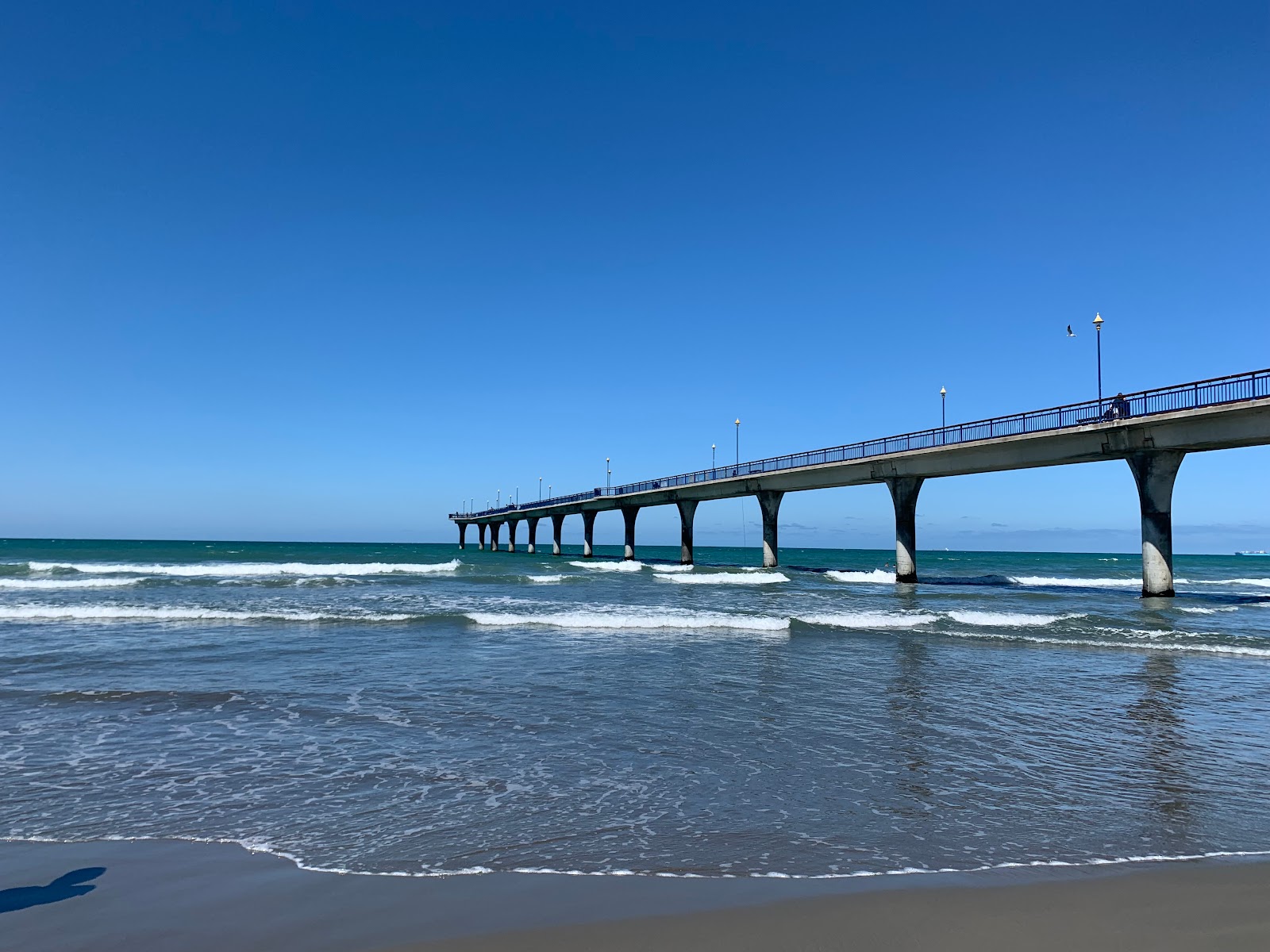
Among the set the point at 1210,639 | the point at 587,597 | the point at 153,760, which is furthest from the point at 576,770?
the point at 587,597

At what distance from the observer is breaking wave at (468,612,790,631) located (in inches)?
783

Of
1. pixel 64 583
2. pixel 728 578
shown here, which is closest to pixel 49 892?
pixel 64 583

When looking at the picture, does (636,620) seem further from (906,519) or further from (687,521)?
(687,521)

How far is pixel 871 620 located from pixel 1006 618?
4683 mm

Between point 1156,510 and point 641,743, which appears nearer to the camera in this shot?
point 641,743

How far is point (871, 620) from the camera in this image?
21.9 m

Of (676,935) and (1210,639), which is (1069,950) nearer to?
(676,935)

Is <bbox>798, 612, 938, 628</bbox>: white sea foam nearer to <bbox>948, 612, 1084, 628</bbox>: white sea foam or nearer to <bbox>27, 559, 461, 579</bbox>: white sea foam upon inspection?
<bbox>948, 612, 1084, 628</bbox>: white sea foam

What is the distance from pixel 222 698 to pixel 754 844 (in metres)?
8.31

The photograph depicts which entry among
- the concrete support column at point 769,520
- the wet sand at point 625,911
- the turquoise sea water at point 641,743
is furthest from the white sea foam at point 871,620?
the concrete support column at point 769,520

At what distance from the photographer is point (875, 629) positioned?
64.9ft

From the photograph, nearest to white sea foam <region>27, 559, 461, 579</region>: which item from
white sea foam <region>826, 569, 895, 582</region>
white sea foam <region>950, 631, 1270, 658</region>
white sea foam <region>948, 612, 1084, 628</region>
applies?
white sea foam <region>826, 569, 895, 582</region>

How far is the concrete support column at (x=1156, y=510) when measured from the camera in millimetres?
28219

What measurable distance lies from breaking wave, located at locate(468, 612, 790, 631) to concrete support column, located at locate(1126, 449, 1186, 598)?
1740 cm
